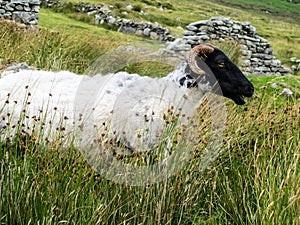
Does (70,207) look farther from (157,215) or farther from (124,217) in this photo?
(157,215)

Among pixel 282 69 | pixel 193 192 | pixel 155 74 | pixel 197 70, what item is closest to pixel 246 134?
pixel 197 70

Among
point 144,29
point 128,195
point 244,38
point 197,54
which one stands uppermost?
point 197,54

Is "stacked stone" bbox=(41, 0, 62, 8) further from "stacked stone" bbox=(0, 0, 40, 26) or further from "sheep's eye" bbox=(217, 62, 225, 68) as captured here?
"sheep's eye" bbox=(217, 62, 225, 68)

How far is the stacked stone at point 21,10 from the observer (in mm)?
16734

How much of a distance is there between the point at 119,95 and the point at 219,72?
4.17 feet

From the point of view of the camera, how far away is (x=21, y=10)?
55.9 ft

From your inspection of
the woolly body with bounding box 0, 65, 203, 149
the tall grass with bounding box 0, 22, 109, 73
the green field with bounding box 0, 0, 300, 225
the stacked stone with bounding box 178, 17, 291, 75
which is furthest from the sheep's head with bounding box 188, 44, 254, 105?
the stacked stone with bounding box 178, 17, 291, 75

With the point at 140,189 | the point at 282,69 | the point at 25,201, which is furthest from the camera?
the point at 282,69

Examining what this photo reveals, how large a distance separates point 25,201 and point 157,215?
1045 mm

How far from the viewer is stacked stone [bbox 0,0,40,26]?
1673 cm

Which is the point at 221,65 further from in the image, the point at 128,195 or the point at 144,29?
the point at 144,29

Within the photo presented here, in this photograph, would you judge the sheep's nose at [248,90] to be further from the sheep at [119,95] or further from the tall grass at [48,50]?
the tall grass at [48,50]

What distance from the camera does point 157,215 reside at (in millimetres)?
3768

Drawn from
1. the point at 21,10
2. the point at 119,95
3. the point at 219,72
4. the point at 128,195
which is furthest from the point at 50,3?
the point at 128,195
